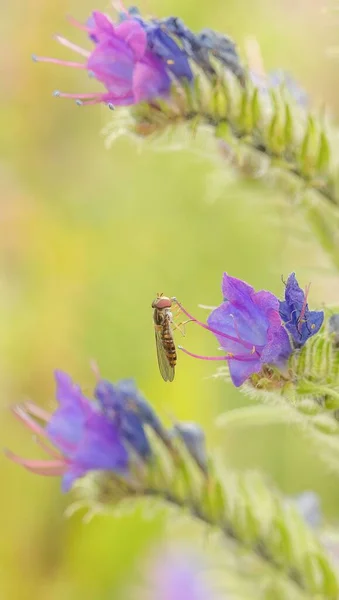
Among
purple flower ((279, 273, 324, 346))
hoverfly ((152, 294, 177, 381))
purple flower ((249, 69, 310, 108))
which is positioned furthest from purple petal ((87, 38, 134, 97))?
purple flower ((279, 273, 324, 346))

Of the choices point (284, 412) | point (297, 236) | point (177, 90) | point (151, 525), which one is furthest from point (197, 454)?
point (151, 525)

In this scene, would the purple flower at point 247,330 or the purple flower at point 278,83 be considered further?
the purple flower at point 278,83

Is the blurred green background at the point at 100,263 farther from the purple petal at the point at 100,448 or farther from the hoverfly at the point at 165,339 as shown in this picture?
the hoverfly at the point at 165,339

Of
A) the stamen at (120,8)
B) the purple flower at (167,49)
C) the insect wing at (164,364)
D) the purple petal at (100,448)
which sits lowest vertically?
the purple petal at (100,448)

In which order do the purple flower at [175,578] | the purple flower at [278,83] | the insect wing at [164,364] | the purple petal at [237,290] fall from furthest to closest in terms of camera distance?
the purple flower at [175,578], the purple flower at [278,83], the insect wing at [164,364], the purple petal at [237,290]

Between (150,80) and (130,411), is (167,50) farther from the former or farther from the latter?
(130,411)

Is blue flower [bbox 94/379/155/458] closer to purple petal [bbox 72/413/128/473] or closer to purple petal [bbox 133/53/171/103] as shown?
purple petal [bbox 72/413/128/473]

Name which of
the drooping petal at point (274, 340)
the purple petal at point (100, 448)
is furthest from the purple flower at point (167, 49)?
the purple petal at point (100, 448)

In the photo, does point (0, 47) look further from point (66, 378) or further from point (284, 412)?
point (284, 412)
